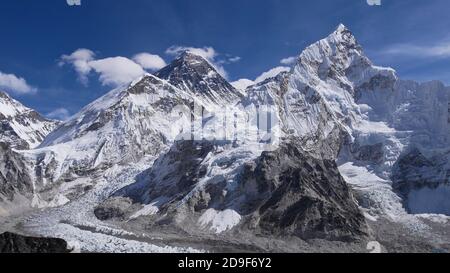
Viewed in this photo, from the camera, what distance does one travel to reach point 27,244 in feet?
450

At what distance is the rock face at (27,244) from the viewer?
440 ft

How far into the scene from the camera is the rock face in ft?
440
